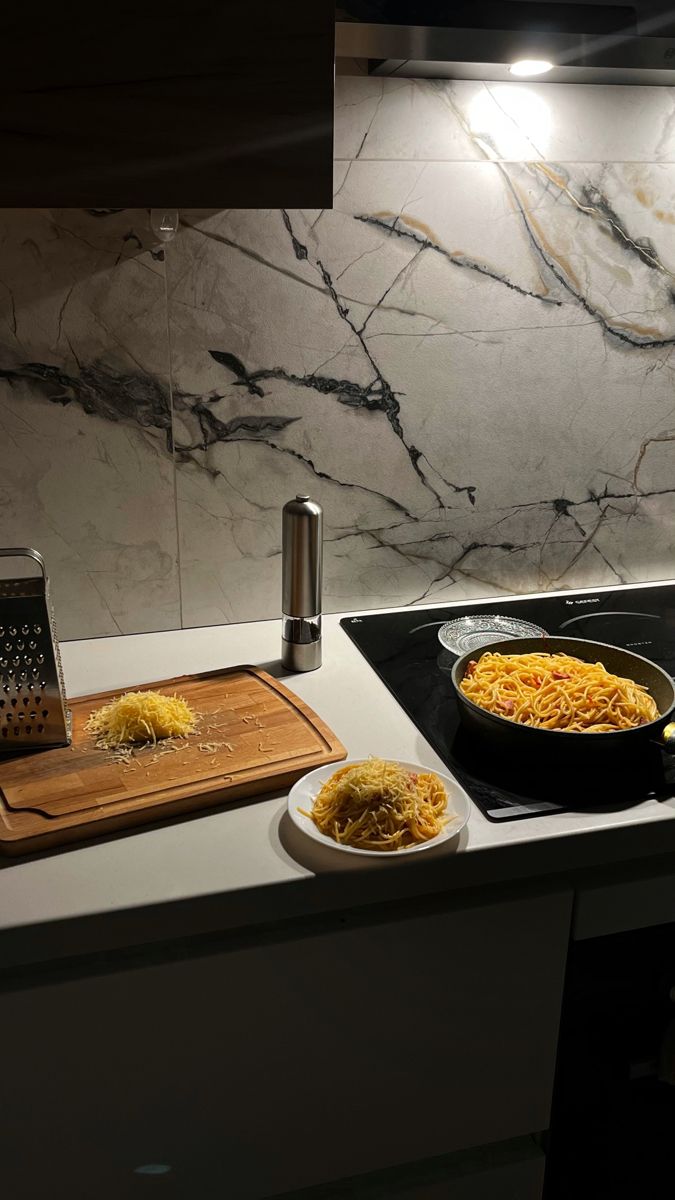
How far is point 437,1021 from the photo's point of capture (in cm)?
122

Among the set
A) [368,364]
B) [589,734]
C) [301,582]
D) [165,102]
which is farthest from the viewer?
[368,364]

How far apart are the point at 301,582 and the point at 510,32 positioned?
78 cm

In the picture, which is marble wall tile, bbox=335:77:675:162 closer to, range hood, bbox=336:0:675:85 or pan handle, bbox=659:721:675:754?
range hood, bbox=336:0:675:85

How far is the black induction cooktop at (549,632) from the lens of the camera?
1.25 meters

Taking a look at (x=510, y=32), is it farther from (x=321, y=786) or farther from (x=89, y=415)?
(x=321, y=786)

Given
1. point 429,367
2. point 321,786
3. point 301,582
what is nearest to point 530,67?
point 429,367

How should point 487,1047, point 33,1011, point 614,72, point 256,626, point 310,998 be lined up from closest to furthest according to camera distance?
point 33,1011, point 310,998, point 487,1047, point 614,72, point 256,626

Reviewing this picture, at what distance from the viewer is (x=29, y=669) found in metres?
1.28

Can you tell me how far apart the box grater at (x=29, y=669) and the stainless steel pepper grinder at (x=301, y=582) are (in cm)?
39

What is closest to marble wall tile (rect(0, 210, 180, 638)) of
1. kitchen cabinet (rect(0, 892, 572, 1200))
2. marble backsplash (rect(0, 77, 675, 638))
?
marble backsplash (rect(0, 77, 675, 638))

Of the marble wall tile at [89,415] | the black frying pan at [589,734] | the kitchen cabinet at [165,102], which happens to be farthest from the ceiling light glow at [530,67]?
the black frying pan at [589,734]

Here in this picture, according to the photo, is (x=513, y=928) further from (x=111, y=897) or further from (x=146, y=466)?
(x=146, y=466)

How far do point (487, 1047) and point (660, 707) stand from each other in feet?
1.63

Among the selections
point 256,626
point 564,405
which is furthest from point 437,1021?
point 564,405
